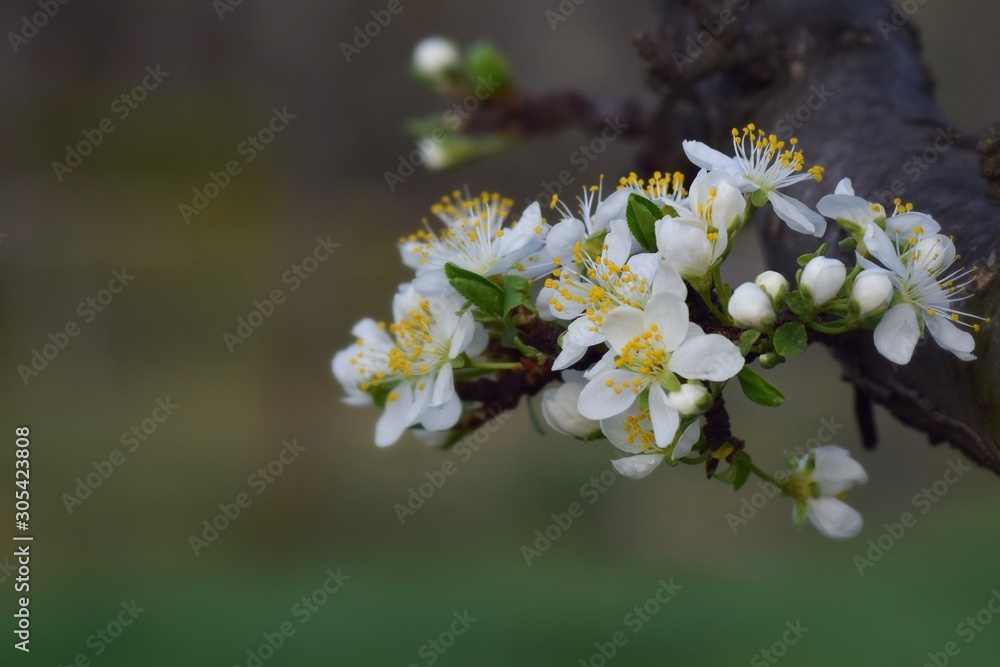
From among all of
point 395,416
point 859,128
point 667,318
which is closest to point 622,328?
point 667,318

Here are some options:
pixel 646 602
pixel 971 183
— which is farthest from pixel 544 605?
pixel 971 183

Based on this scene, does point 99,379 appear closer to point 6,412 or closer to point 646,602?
point 6,412

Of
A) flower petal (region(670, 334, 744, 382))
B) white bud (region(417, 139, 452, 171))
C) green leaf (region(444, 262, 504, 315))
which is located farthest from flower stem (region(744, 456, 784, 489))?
white bud (region(417, 139, 452, 171))

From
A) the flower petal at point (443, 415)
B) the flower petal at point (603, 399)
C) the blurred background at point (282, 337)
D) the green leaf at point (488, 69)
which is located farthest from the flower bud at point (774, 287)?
the blurred background at point (282, 337)

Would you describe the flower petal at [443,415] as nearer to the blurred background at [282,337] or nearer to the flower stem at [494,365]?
the flower stem at [494,365]

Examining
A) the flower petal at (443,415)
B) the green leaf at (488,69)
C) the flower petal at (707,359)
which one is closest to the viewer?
the flower petal at (707,359)

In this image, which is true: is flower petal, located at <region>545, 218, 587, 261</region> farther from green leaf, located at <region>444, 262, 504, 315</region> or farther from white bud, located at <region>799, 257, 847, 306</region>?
white bud, located at <region>799, 257, 847, 306</region>
